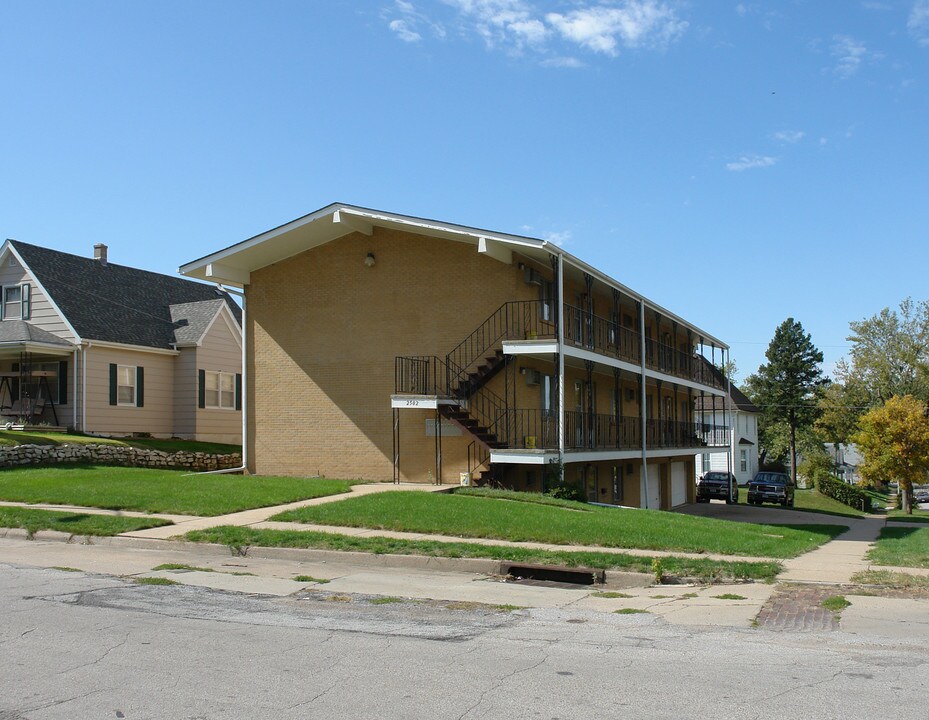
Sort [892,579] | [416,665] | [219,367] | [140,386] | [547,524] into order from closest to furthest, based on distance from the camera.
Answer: [416,665], [892,579], [547,524], [140,386], [219,367]

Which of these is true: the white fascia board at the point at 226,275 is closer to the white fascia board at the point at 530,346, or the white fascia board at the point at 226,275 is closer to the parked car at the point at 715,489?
the white fascia board at the point at 530,346

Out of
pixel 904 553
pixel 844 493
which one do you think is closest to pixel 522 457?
pixel 904 553

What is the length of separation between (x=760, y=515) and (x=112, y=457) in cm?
2280

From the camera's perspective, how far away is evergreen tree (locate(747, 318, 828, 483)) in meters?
73.2

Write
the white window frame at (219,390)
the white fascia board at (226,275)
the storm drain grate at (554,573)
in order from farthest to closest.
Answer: the white window frame at (219,390) → the white fascia board at (226,275) → the storm drain grate at (554,573)

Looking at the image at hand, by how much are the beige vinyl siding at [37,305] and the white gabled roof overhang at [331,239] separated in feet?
23.0

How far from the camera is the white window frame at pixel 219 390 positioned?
35.0 metres

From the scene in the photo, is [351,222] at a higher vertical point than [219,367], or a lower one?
higher

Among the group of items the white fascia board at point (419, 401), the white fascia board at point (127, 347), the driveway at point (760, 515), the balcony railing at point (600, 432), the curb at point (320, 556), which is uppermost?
the white fascia board at point (127, 347)

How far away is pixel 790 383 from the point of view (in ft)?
243

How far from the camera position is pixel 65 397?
99.8 feet

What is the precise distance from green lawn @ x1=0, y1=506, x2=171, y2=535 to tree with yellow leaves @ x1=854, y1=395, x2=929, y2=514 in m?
36.4

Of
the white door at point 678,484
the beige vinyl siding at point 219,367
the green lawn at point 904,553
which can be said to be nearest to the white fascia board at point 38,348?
the beige vinyl siding at point 219,367

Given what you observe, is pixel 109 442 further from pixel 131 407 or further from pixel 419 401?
pixel 419 401
